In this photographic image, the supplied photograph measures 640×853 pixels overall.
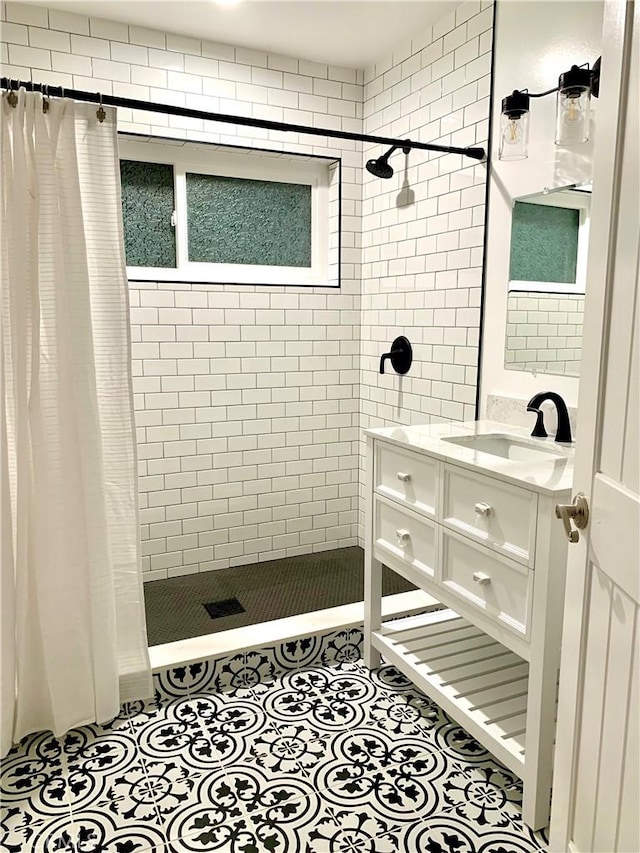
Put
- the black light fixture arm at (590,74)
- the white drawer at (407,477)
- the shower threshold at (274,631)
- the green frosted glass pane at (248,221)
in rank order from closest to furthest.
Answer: the black light fixture arm at (590,74) → the white drawer at (407,477) → the shower threshold at (274,631) → the green frosted glass pane at (248,221)

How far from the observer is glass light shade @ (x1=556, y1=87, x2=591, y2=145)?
6.60 feet

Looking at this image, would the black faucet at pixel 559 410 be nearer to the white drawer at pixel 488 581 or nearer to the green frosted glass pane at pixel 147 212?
the white drawer at pixel 488 581

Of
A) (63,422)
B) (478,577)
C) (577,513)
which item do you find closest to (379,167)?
(63,422)

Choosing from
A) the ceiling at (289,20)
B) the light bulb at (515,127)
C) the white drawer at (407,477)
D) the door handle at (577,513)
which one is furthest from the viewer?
the ceiling at (289,20)

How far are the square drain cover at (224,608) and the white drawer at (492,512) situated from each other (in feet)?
4.15

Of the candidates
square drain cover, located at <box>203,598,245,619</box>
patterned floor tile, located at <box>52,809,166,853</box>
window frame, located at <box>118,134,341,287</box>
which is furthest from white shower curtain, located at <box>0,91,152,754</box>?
window frame, located at <box>118,134,341,287</box>

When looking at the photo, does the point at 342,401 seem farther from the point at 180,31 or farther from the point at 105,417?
the point at 180,31

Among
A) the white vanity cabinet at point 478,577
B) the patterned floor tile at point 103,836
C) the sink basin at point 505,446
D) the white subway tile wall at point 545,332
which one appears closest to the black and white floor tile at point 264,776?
the patterned floor tile at point 103,836

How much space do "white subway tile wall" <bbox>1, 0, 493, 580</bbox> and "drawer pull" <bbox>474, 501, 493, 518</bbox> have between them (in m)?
0.97

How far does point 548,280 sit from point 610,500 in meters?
1.30

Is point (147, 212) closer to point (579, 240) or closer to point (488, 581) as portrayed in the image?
point (579, 240)

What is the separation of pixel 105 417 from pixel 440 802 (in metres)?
1.57

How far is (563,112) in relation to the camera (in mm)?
2055

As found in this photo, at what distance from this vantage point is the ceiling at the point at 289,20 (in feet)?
8.60
